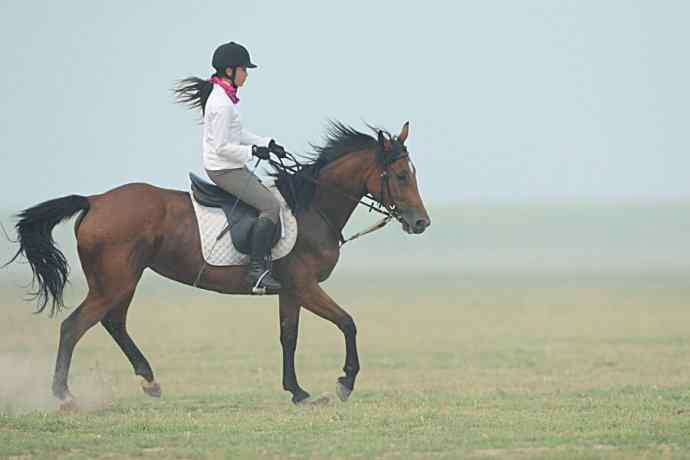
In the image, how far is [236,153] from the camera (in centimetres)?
1419

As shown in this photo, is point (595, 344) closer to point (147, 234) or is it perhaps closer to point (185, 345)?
point (185, 345)

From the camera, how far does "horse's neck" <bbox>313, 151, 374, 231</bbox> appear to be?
14805 millimetres

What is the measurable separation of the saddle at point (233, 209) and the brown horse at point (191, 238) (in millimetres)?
163

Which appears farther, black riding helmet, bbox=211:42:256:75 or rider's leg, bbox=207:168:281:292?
black riding helmet, bbox=211:42:256:75

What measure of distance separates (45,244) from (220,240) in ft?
5.12

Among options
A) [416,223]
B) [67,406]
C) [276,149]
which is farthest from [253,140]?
[67,406]

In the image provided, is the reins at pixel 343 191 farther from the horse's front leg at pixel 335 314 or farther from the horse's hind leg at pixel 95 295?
the horse's hind leg at pixel 95 295

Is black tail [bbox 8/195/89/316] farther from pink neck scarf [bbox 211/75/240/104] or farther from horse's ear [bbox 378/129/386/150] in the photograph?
horse's ear [bbox 378/129/386/150]

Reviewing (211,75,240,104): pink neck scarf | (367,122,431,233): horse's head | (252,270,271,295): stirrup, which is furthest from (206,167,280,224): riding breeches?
(367,122,431,233): horse's head

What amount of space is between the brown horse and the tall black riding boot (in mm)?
213

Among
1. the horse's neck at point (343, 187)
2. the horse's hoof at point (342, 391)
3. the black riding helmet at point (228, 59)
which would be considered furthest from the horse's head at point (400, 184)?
the horse's hoof at point (342, 391)

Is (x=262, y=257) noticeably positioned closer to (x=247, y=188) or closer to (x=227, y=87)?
(x=247, y=188)

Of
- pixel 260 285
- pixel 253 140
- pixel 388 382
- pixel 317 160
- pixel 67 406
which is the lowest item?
pixel 388 382

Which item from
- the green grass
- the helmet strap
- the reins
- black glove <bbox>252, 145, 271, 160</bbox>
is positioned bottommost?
the green grass
